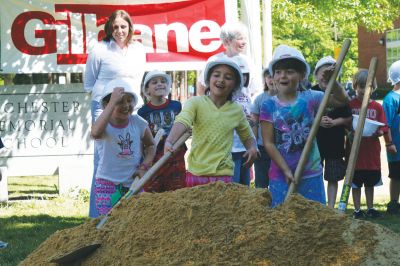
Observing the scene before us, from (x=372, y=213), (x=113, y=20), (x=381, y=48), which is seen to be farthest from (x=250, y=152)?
(x=381, y=48)

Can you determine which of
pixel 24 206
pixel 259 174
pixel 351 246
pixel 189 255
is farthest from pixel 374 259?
pixel 24 206

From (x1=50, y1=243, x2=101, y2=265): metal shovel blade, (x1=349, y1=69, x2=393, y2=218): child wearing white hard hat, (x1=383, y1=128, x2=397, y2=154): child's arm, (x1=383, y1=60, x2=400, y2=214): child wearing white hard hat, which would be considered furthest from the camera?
(x1=383, y1=60, x2=400, y2=214): child wearing white hard hat

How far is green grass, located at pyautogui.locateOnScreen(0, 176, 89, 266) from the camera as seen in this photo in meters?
7.19

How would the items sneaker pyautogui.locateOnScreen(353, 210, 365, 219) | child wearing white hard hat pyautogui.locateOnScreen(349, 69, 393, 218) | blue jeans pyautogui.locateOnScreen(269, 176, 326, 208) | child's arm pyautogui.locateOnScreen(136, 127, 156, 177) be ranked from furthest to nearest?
child wearing white hard hat pyautogui.locateOnScreen(349, 69, 393, 218)
sneaker pyautogui.locateOnScreen(353, 210, 365, 219)
child's arm pyautogui.locateOnScreen(136, 127, 156, 177)
blue jeans pyautogui.locateOnScreen(269, 176, 326, 208)

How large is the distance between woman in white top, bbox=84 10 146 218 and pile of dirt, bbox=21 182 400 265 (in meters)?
3.61

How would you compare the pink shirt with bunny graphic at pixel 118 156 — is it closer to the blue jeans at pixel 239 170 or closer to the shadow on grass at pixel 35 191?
the blue jeans at pixel 239 170

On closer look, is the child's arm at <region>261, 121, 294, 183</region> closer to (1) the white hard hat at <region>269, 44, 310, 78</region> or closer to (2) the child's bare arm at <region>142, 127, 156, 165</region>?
(1) the white hard hat at <region>269, 44, 310, 78</region>

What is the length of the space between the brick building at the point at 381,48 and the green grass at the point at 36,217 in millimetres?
41150

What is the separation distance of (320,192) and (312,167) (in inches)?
8.2

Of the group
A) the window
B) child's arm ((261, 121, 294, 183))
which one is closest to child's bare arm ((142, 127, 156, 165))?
child's arm ((261, 121, 294, 183))

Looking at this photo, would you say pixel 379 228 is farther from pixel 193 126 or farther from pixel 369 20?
pixel 369 20

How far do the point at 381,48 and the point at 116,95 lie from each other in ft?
159

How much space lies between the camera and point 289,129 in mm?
5824

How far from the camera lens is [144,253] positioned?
3961mm
